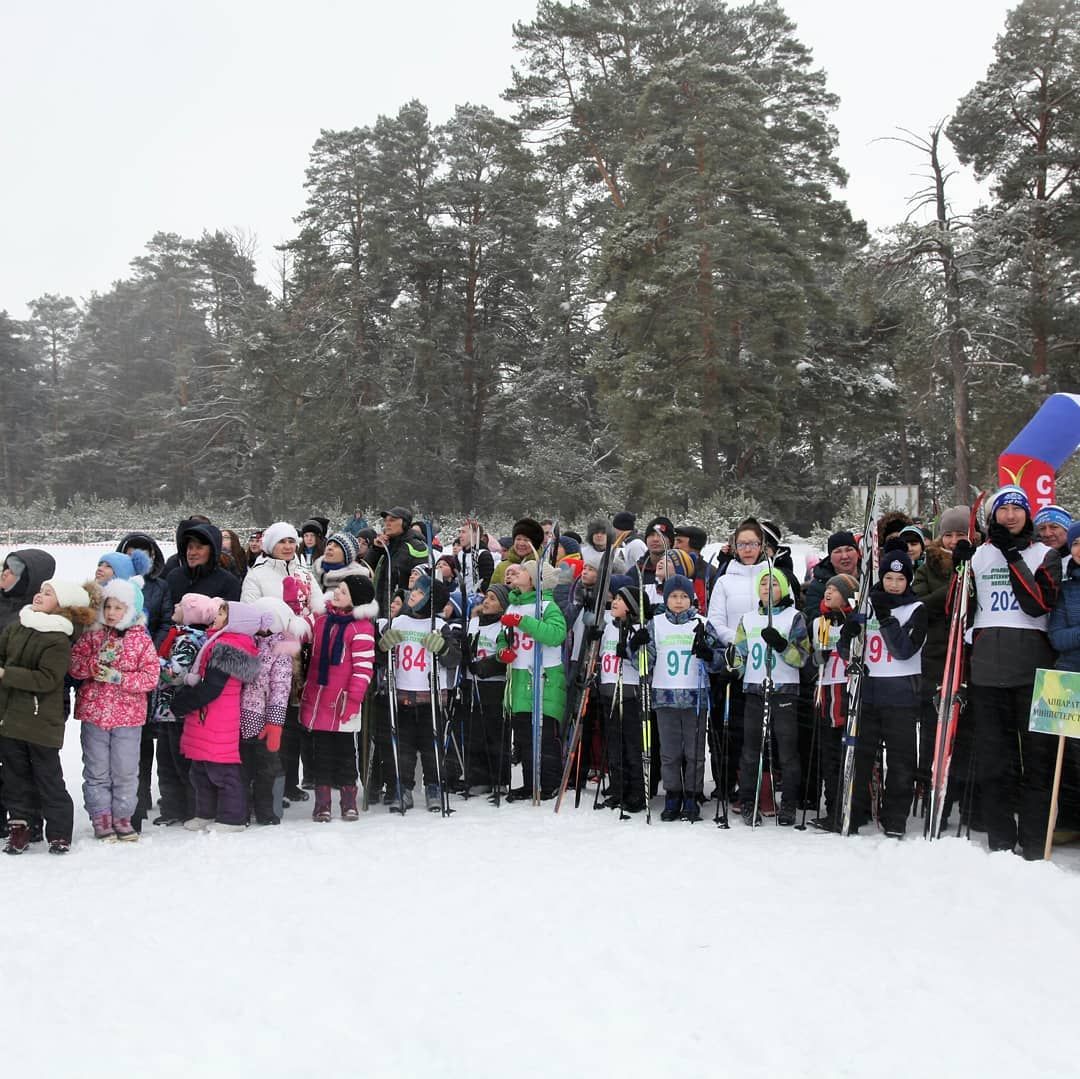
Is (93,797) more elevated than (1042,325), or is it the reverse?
(1042,325)

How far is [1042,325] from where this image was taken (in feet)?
79.0

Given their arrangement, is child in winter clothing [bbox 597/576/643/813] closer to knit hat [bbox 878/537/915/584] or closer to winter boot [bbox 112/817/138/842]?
knit hat [bbox 878/537/915/584]

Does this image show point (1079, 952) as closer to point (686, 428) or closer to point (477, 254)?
point (686, 428)

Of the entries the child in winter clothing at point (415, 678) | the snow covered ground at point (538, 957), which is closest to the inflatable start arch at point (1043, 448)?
the snow covered ground at point (538, 957)

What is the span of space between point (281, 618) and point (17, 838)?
181cm

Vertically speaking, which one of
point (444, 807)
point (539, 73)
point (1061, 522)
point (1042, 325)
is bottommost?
point (444, 807)

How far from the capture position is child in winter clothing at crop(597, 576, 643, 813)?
21.4 ft

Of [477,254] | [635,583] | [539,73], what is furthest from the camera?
[477,254]

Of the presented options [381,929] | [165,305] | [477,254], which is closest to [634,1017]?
[381,929]

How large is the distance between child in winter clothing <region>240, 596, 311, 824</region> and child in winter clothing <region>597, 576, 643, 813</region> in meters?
2.07

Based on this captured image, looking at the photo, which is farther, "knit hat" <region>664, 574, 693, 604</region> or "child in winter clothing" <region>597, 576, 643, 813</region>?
"child in winter clothing" <region>597, 576, 643, 813</region>

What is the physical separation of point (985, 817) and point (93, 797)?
495cm

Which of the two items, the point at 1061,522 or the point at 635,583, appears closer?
the point at 1061,522

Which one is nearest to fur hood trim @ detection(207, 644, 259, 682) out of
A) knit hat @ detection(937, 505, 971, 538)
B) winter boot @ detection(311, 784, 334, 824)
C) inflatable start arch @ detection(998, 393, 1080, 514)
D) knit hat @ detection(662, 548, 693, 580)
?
winter boot @ detection(311, 784, 334, 824)
